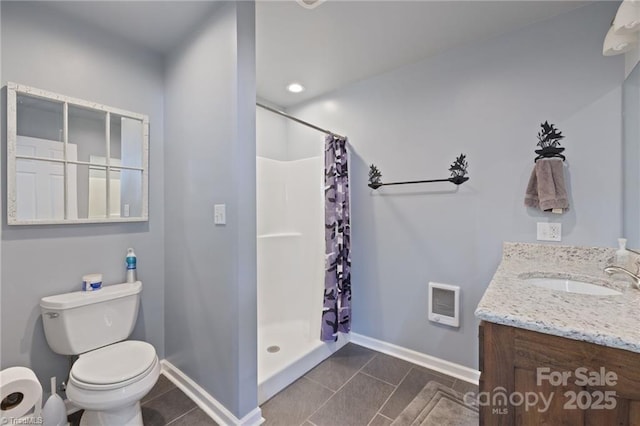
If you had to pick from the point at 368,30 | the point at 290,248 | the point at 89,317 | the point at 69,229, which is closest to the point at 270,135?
the point at 290,248

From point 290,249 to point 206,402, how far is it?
147 cm

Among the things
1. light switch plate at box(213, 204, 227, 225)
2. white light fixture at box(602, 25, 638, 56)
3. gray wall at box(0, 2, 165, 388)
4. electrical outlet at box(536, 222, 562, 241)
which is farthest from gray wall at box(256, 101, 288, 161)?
white light fixture at box(602, 25, 638, 56)

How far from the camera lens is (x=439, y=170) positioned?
2.09m

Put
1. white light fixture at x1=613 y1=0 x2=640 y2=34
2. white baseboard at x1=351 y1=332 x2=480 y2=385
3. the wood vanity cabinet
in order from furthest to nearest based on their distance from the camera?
white baseboard at x1=351 y1=332 x2=480 y2=385 → white light fixture at x1=613 y1=0 x2=640 y2=34 → the wood vanity cabinet

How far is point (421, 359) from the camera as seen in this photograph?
2148 mm

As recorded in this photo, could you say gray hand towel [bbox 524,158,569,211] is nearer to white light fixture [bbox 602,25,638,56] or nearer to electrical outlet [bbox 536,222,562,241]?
electrical outlet [bbox 536,222,562,241]

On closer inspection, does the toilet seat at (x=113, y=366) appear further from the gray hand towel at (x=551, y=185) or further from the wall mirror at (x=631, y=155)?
the wall mirror at (x=631, y=155)

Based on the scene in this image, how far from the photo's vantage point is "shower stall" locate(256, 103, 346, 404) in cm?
260

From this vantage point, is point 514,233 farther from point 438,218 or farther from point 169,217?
point 169,217

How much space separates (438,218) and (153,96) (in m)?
2.30

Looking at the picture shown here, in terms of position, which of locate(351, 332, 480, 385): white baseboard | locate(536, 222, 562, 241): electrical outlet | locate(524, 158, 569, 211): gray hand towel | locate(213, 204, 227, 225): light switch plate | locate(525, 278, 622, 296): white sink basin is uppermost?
locate(524, 158, 569, 211): gray hand towel

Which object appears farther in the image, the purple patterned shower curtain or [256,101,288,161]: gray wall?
[256,101,288,161]: gray wall

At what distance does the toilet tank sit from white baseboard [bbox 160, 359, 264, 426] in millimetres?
460

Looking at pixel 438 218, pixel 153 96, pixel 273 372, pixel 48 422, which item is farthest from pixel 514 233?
pixel 48 422
